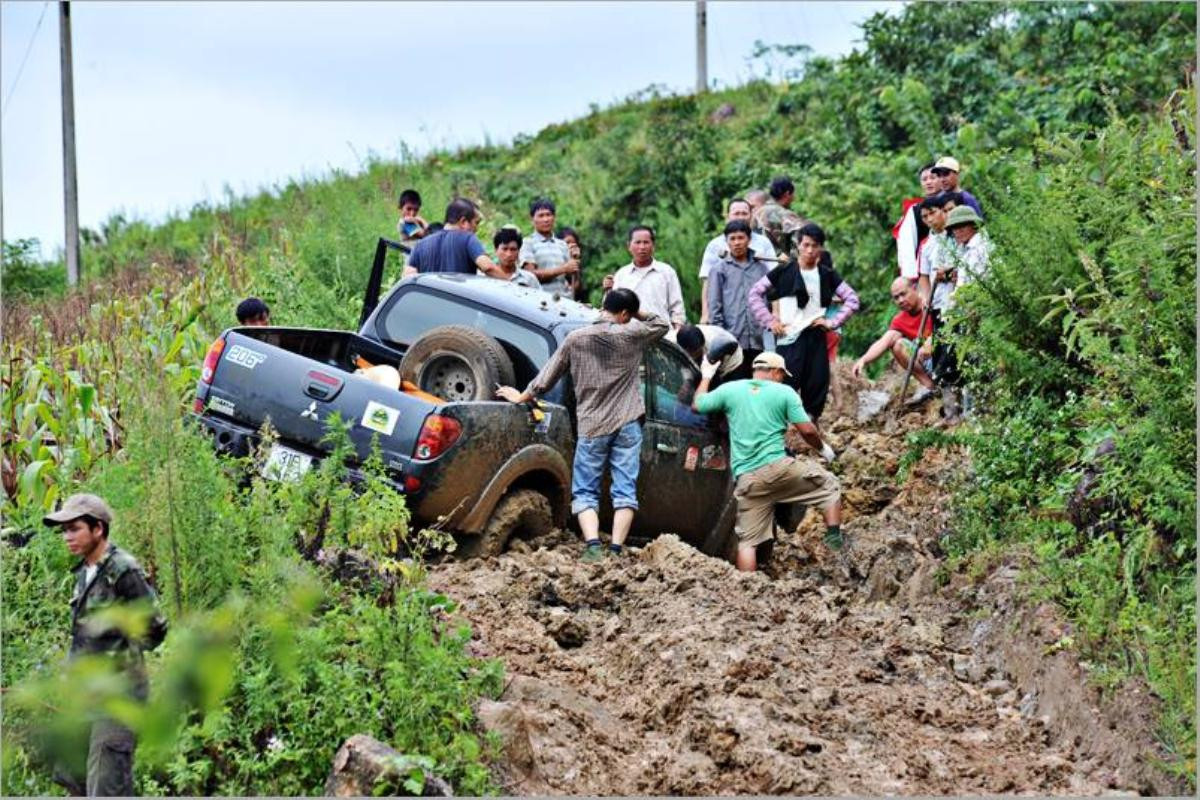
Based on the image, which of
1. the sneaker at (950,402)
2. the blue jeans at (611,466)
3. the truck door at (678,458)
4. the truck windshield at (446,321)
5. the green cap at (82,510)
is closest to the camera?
the green cap at (82,510)

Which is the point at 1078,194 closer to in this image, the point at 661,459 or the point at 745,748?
the point at 661,459

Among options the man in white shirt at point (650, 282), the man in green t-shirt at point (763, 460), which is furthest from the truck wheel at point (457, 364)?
the man in white shirt at point (650, 282)

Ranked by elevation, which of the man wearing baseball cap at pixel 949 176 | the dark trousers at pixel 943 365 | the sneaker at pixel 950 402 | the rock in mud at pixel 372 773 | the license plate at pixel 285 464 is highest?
the man wearing baseball cap at pixel 949 176

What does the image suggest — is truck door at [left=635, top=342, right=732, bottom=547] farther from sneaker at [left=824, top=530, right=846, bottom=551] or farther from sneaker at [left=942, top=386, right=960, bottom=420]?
sneaker at [left=942, top=386, right=960, bottom=420]

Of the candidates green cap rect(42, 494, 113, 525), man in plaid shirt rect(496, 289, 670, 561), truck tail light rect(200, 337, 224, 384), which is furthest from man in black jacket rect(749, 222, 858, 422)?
green cap rect(42, 494, 113, 525)

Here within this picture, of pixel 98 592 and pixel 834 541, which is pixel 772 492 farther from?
pixel 98 592

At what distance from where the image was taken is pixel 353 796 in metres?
7.45

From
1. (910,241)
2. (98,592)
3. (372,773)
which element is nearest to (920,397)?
(910,241)

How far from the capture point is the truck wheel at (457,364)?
37.9 feet

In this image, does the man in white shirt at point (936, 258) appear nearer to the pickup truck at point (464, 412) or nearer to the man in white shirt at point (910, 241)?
the man in white shirt at point (910, 241)

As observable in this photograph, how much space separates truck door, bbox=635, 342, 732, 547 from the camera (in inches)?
493

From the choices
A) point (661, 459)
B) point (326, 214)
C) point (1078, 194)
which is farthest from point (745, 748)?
point (326, 214)

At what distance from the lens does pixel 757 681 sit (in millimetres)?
9289

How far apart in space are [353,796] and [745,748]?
1.86 m
